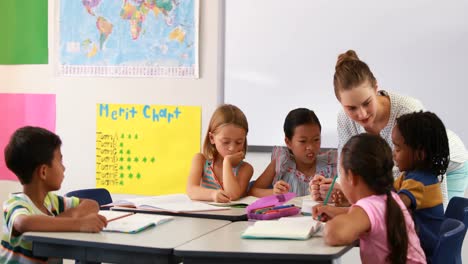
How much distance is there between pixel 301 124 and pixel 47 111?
1914 mm

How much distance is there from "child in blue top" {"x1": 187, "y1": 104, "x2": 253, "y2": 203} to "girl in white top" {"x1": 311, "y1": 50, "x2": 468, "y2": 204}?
0.46 metres

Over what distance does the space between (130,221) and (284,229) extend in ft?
1.75

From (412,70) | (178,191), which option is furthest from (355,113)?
(178,191)

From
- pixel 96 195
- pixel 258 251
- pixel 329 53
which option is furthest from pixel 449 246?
pixel 329 53

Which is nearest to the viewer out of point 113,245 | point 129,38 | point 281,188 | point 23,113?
point 113,245

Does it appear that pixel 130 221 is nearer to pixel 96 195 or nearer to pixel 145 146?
pixel 96 195

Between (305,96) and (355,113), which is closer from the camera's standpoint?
(355,113)

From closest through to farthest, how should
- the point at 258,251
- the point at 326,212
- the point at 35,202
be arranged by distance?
the point at 258,251
the point at 326,212
the point at 35,202

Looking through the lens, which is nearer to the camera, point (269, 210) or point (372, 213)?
point (372, 213)

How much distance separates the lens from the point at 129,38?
407 centimetres

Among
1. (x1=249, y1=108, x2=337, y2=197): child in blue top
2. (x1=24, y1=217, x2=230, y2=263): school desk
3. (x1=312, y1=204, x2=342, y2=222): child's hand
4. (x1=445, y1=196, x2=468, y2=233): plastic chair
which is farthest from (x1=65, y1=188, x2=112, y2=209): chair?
(x1=445, y1=196, x2=468, y2=233): plastic chair

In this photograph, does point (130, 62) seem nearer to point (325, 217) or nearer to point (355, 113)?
point (355, 113)

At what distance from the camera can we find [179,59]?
395 centimetres

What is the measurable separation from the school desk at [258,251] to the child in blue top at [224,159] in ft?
3.39
